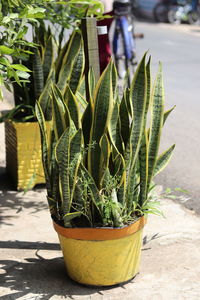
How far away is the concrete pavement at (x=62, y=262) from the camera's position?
336cm

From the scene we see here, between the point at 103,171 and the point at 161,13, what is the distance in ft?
54.5

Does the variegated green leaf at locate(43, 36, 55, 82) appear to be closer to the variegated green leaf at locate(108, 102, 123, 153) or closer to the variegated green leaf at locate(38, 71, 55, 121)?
the variegated green leaf at locate(38, 71, 55, 121)

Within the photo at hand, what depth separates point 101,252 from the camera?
3277 mm

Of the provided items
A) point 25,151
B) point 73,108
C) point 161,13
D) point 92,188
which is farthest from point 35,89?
point 161,13

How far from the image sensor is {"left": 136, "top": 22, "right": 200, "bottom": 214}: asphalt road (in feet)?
17.6

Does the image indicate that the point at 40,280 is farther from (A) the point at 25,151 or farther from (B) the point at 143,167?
(A) the point at 25,151

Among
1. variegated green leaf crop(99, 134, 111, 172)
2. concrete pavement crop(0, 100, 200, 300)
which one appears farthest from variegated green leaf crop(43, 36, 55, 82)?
variegated green leaf crop(99, 134, 111, 172)

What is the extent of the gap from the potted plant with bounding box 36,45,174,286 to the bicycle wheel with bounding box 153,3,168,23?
53.7 ft

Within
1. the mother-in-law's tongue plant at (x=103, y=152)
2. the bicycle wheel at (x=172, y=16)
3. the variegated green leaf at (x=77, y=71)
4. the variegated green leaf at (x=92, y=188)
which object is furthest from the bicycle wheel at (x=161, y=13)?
the variegated green leaf at (x=92, y=188)

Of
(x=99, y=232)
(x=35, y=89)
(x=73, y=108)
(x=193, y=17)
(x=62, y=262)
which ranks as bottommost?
(x=193, y=17)

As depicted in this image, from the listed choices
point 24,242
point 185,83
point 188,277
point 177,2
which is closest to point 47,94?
point 24,242

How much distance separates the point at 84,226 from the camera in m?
3.33

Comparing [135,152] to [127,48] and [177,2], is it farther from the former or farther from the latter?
[177,2]

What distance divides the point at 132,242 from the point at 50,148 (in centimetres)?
68
